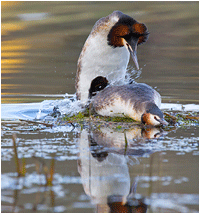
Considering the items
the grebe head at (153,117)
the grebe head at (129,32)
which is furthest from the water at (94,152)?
the grebe head at (129,32)

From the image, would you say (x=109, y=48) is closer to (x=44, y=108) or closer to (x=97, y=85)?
(x=97, y=85)

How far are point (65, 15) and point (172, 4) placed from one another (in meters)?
5.14

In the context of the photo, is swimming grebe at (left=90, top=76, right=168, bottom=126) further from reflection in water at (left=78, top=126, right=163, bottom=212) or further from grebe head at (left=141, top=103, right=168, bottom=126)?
reflection in water at (left=78, top=126, right=163, bottom=212)

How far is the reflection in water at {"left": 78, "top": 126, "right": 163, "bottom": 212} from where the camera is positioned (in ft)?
12.1

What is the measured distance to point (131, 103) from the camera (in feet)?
21.9

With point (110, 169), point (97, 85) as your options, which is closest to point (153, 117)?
point (97, 85)

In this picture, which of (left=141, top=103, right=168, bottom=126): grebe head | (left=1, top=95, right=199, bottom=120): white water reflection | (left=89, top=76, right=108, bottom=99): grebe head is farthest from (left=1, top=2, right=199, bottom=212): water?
(left=89, top=76, right=108, bottom=99): grebe head

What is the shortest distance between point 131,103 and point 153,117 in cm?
55

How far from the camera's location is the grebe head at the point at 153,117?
20.3ft

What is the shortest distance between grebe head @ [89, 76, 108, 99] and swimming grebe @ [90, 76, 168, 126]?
0.45 meters

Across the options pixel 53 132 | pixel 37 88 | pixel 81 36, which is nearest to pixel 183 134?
pixel 53 132

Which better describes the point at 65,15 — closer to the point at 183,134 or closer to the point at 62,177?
the point at 183,134

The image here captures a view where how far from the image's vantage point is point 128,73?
8.13 meters

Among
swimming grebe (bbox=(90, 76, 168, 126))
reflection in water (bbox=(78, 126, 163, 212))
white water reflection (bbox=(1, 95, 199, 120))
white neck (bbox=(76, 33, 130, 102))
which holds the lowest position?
reflection in water (bbox=(78, 126, 163, 212))
